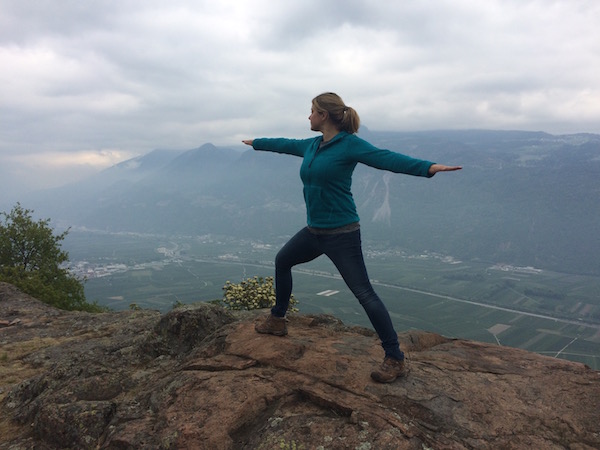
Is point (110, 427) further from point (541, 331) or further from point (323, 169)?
point (541, 331)

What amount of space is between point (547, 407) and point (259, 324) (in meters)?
4.45

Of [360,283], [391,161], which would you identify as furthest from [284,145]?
[360,283]

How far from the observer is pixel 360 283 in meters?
5.07

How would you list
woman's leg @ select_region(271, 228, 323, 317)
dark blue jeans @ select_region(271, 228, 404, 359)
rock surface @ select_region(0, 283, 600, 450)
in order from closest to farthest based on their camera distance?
rock surface @ select_region(0, 283, 600, 450), dark blue jeans @ select_region(271, 228, 404, 359), woman's leg @ select_region(271, 228, 323, 317)

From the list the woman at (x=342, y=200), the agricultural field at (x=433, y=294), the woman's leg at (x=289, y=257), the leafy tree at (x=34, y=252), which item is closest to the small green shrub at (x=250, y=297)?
the woman's leg at (x=289, y=257)

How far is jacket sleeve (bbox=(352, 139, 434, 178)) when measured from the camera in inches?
173

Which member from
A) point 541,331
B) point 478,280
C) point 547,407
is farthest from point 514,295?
point 547,407

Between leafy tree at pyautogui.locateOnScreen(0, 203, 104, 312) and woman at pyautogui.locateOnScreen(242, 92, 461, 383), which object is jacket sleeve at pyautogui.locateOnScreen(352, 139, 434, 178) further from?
leafy tree at pyautogui.locateOnScreen(0, 203, 104, 312)

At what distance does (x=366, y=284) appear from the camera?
5.10 meters

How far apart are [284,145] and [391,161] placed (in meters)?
2.36

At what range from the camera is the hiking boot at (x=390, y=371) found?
491 centimetres

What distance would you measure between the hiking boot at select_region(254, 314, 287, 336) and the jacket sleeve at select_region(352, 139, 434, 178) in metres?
3.24

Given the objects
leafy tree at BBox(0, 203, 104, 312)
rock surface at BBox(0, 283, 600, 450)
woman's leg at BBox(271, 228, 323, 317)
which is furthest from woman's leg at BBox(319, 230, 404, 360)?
leafy tree at BBox(0, 203, 104, 312)

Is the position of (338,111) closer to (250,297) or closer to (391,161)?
(391,161)
